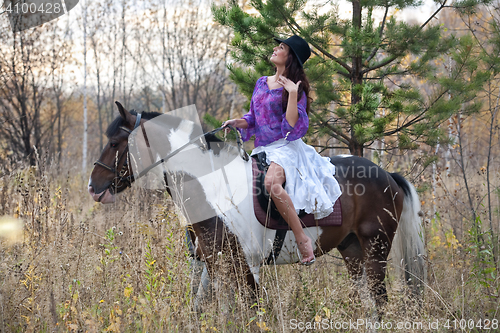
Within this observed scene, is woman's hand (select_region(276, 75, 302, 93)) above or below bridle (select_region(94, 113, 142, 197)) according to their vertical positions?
above

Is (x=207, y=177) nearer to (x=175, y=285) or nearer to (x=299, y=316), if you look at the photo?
(x=175, y=285)

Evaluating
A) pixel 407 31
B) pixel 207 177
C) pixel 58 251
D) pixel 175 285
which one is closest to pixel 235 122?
pixel 207 177

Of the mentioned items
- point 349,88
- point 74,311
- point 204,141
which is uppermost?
point 349,88

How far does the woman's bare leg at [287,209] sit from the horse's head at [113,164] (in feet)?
3.81

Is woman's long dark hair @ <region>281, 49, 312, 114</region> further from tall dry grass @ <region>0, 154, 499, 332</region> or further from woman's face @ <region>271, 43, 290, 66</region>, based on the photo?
tall dry grass @ <region>0, 154, 499, 332</region>

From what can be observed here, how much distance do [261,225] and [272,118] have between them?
929mm

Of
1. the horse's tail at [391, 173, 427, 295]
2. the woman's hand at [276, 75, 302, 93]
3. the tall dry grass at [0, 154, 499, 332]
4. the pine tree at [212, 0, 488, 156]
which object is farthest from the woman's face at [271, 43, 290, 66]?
the horse's tail at [391, 173, 427, 295]

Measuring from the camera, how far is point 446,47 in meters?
3.92

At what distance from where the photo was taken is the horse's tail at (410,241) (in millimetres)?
3314

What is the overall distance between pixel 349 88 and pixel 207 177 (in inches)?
95.1

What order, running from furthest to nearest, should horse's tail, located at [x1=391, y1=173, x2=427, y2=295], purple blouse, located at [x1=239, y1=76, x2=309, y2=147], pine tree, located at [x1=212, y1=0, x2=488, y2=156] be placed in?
pine tree, located at [x1=212, y1=0, x2=488, y2=156] < horse's tail, located at [x1=391, y1=173, x2=427, y2=295] < purple blouse, located at [x1=239, y1=76, x2=309, y2=147]

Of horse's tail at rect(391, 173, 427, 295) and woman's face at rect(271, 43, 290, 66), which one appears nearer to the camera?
woman's face at rect(271, 43, 290, 66)

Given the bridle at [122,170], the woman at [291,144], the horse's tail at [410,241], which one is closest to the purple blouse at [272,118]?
the woman at [291,144]

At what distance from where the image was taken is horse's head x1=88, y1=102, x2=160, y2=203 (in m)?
2.81
